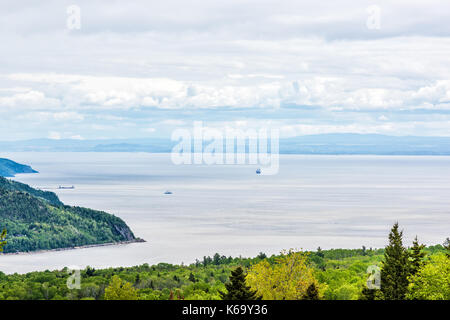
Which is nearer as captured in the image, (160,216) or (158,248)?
(158,248)

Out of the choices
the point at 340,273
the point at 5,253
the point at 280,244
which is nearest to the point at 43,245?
the point at 5,253

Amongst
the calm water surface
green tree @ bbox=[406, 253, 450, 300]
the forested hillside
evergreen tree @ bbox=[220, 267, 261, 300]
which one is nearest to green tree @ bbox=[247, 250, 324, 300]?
the forested hillside

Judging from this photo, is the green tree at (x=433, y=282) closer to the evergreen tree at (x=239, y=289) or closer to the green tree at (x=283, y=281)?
the green tree at (x=283, y=281)

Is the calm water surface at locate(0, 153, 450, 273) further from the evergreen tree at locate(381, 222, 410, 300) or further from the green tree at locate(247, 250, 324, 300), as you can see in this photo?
the evergreen tree at locate(381, 222, 410, 300)

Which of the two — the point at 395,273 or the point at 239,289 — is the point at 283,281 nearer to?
the point at 395,273

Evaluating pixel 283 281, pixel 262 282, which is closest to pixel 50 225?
pixel 262 282

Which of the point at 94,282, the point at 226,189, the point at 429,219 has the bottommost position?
the point at 94,282
